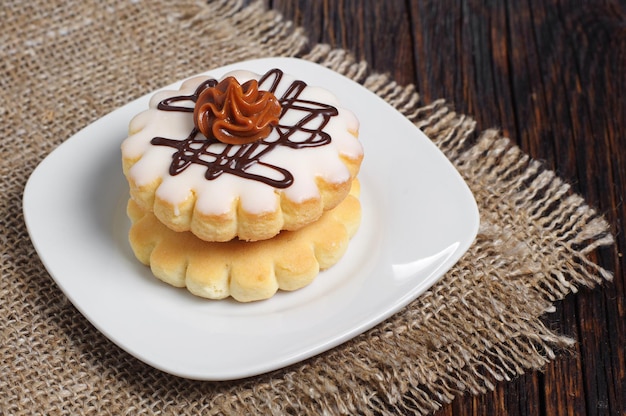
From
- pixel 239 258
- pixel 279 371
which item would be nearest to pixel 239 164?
pixel 239 258

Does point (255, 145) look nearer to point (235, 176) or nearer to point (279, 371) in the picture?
point (235, 176)

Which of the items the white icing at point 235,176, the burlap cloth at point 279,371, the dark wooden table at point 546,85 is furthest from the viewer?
the dark wooden table at point 546,85

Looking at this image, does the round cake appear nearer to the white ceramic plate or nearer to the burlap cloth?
the white ceramic plate

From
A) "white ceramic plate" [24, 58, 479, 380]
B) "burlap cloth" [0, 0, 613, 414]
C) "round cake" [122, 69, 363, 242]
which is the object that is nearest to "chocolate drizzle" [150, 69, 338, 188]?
"round cake" [122, 69, 363, 242]

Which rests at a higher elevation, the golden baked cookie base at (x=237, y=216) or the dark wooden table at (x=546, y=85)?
the dark wooden table at (x=546, y=85)

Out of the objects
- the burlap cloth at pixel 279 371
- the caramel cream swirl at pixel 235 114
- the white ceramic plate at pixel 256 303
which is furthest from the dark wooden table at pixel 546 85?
the caramel cream swirl at pixel 235 114

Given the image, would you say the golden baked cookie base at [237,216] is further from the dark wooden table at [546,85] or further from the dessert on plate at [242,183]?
the dark wooden table at [546,85]

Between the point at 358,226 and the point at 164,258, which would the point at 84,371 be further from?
the point at 358,226
